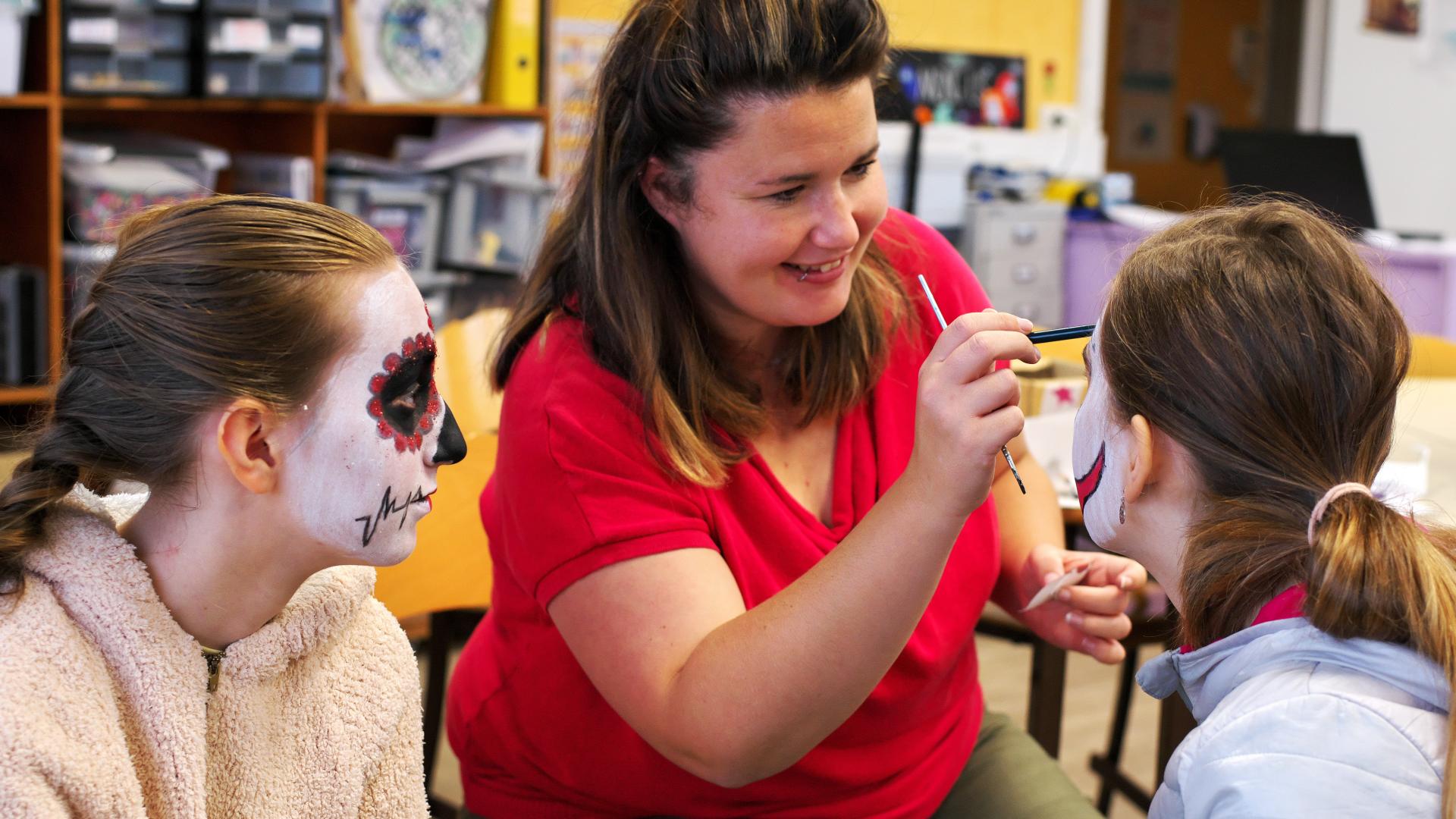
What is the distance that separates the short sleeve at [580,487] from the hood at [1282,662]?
1.30 ft

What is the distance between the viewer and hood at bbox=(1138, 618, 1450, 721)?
2.63 ft

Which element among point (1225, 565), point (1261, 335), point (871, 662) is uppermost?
point (1261, 335)

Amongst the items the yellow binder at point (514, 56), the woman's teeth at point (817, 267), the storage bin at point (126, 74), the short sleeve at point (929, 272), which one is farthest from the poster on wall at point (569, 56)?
the woman's teeth at point (817, 267)

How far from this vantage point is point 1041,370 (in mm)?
1954

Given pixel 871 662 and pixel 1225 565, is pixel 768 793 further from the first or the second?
pixel 1225 565

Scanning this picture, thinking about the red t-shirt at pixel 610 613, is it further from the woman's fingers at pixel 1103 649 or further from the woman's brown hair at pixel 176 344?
the woman's brown hair at pixel 176 344

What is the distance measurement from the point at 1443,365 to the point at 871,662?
70.8 inches

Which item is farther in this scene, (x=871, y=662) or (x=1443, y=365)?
(x=1443, y=365)

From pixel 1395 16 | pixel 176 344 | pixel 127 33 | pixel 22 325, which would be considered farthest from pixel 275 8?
pixel 1395 16

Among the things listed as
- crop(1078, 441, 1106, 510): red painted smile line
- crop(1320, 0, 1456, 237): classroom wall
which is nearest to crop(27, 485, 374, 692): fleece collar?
crop(1078, 441, 1106, 510): red painted smile line

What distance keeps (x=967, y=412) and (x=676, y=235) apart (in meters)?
0.41

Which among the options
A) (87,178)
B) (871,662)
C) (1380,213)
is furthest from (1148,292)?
(1380,213)

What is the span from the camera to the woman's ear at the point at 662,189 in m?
1.18

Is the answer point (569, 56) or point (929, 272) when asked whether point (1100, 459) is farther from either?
point (569, 56)
